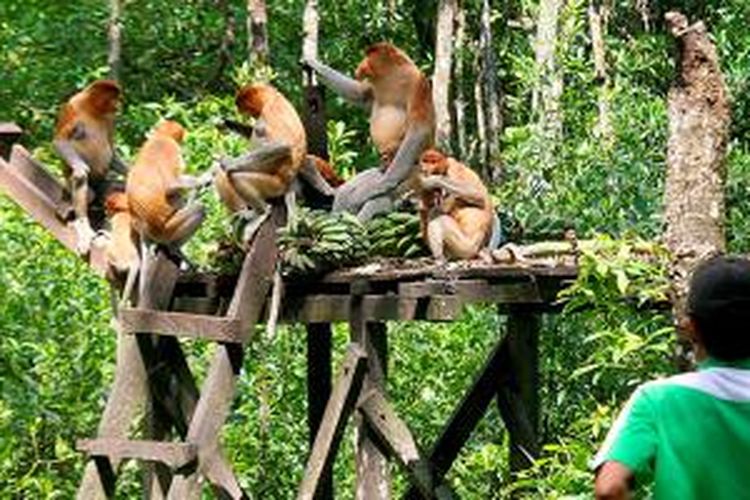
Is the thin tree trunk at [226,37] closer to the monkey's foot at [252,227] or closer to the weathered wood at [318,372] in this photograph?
the weathered wood at [318,372]

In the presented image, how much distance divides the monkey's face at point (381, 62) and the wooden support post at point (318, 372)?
1.38 metres

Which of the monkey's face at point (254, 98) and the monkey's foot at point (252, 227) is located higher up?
the monkey's face at point (254, 98)

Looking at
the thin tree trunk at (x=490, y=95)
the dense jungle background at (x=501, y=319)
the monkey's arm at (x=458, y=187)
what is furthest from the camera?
the thin tree trunk at (x=490, y=95)

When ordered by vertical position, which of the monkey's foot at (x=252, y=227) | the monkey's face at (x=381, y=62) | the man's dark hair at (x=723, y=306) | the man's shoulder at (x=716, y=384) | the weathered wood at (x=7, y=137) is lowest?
the monkey's foot at (x=252, y=227)

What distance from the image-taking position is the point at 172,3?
1777 centimetres

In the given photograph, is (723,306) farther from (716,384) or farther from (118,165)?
(118,165)

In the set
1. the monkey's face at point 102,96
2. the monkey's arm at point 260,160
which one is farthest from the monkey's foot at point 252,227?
the monkey's face at point 102,96

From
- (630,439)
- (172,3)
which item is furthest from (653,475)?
(172,3)

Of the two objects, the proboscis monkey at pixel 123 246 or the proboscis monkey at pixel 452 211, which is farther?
the proboscis monkey at pixel 123 246

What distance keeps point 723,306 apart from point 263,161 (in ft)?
17.3

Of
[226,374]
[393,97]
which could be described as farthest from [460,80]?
[226,374]

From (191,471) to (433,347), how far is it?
343 centimetres

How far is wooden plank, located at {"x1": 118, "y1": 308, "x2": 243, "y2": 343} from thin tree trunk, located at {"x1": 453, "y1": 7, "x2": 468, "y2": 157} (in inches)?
374

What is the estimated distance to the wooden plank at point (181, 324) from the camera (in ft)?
26.3
